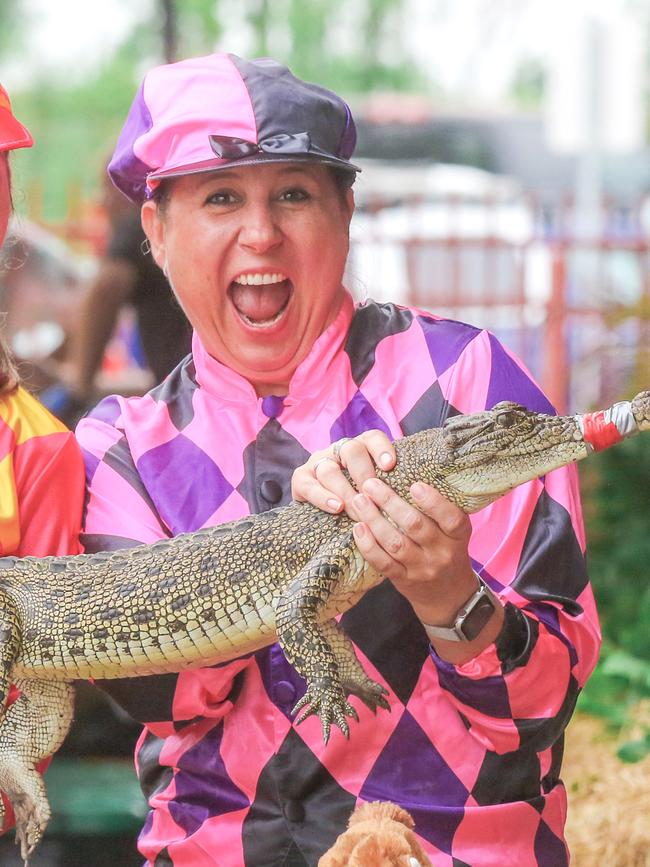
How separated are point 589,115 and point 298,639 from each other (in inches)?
295

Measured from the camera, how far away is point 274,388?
207 cm

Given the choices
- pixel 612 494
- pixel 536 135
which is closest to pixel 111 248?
pixel 612 494

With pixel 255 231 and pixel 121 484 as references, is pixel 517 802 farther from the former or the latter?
pixel 255 231

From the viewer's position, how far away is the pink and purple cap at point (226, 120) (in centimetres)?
186

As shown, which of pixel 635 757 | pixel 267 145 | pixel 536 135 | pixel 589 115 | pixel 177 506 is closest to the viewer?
pixel 267 145

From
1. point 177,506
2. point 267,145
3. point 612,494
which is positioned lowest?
point 612,494

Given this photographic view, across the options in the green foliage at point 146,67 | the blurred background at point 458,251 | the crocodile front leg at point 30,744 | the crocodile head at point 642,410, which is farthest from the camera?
the green foliage at point 146,67

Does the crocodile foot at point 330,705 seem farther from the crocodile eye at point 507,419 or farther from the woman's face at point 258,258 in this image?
the woman's face at point 258,258

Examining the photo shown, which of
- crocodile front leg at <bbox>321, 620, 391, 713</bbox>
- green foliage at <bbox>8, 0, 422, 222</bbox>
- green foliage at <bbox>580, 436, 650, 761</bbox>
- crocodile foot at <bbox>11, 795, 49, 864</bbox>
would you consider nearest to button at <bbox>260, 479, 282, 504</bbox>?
crocodile front leg at <bbox>321, 620, 391, 713</bbox>

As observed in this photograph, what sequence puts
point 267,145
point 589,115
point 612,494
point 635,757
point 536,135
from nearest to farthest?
point 267,145 < point 635,757 < point 612,494 < point 589,115 < point 536,135

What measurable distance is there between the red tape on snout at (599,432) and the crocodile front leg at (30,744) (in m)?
0.97

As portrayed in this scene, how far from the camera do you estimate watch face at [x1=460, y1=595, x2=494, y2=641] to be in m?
1.69

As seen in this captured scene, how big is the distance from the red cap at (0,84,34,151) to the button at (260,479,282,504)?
655 mm

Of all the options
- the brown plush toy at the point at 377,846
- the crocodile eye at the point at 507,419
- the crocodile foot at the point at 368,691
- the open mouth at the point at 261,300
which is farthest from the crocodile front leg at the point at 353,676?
the open mouth at the point at 261,300
